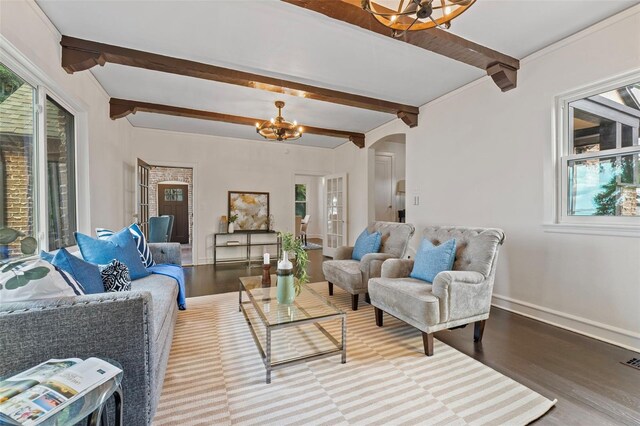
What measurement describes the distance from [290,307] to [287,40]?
2.39 metres

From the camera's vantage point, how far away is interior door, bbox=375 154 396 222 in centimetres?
639

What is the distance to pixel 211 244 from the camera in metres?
5.91

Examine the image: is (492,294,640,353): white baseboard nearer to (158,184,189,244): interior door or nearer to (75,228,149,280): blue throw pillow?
(75,228,149,280): blue throw pillow

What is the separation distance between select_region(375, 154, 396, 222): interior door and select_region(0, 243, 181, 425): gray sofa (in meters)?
5.51

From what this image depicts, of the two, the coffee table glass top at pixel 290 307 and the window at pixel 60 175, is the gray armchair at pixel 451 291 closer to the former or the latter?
the coffee table glass top at pixel 290 307

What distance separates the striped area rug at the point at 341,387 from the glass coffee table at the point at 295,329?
0.03 m

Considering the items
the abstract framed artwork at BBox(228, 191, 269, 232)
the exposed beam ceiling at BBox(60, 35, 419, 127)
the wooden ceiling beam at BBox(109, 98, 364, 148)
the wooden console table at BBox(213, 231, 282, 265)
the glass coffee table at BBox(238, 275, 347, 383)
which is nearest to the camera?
the glass coffee table at BBox(238, 275, 347, 383)

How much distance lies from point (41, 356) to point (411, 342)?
7.60 ft

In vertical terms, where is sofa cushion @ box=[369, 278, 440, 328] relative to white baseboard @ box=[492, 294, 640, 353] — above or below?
above

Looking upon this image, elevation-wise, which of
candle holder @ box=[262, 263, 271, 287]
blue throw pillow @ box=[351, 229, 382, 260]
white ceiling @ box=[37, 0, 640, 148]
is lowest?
candle holder @ box=[262, 263, 271, 287]

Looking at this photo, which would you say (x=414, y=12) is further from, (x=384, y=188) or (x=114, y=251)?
(x=384, y=188)

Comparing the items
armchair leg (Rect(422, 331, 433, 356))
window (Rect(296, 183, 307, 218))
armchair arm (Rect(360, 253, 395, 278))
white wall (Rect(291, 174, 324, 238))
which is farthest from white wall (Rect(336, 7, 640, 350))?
window (Rect(296, 183, 307, 218))

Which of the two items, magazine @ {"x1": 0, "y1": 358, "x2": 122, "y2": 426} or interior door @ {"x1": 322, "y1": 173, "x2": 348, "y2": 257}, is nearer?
magazine @ {"x1": 0, "y1": 358, "x2": 122, "y2": 426}

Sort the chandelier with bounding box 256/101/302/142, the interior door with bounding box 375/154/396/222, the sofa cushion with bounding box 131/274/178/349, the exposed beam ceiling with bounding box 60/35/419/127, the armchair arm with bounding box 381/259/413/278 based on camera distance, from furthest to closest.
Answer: the interior door with bounding box 375/154/396/222 < the chandelier with bounding box 256/101/302/142 < the armchair arm with bounding box 381/259/413/278 < the exposed beam ceiling with bounding box 60/35/419/127 < the sofa cushion with bounding box 131/274/178/349
